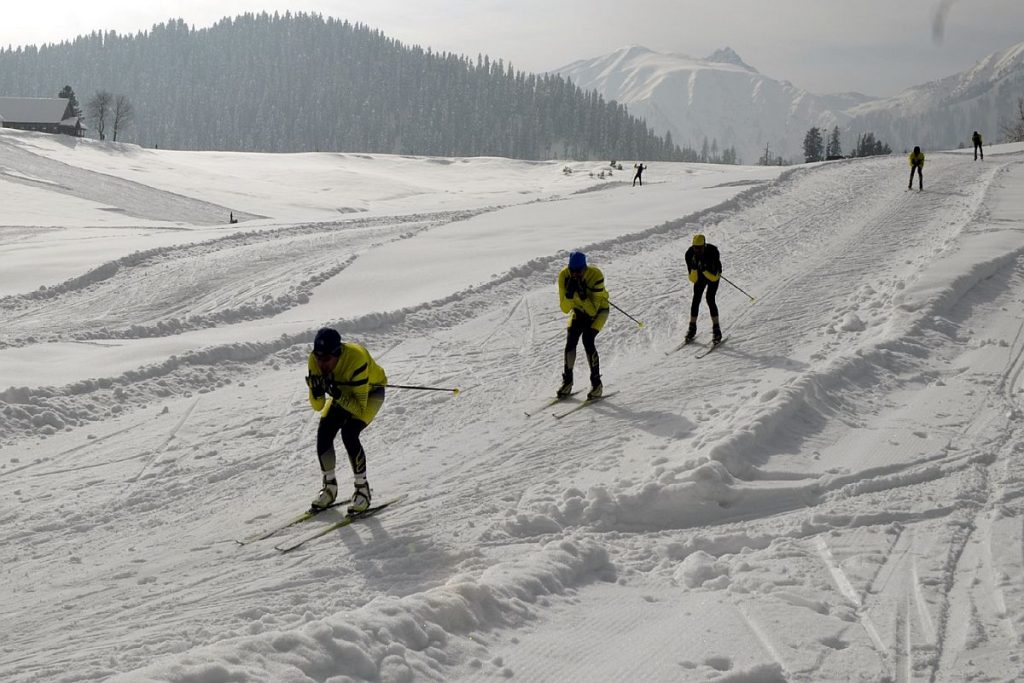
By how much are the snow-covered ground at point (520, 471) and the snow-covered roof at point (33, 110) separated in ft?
302

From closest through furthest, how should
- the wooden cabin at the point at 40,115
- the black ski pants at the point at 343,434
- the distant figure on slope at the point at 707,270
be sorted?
1. the black ski pants at the point at 343,434
2. the distant figure on slope at the point at 707,270
3. the wooden cabin at the point at 40,115

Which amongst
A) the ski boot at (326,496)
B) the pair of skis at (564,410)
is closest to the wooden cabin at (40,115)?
the pair of skis at (564,410)

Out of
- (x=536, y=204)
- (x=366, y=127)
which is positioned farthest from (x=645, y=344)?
(x=366, y=127)

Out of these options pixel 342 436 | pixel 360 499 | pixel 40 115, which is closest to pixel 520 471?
pixel 360 499

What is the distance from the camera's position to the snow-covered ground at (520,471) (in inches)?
224

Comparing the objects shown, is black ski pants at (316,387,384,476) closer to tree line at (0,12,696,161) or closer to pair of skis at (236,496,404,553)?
pair of skis at (236,496,404,553)

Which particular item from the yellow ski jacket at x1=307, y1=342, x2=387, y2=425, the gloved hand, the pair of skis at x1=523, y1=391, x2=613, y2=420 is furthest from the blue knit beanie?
the pair of skis at x1=523, y1=391, x2=613, y2=420

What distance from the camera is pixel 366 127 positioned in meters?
158

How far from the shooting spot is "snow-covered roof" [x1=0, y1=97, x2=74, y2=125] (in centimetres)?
10044

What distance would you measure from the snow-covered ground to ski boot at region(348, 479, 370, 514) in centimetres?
23

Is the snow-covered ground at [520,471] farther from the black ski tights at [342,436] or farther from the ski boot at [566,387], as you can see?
the black ski tights at [342,436]

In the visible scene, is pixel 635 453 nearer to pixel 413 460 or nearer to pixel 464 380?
pixel 413 460

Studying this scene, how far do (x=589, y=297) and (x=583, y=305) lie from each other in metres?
0.13

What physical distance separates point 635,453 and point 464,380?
391cm
